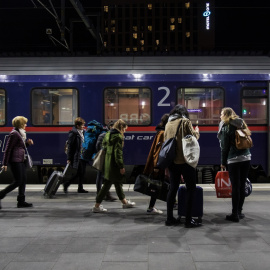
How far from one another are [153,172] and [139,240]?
59.4 inches

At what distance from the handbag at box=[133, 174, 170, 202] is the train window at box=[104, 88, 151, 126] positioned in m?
3.93

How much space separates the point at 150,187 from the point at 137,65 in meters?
4.93

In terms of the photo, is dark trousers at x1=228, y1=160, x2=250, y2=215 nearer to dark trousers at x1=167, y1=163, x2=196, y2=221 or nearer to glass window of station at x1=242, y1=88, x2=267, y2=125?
dark trousers at x1=167, y1=163, x2=196, y2=221

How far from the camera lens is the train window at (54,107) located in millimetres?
10227

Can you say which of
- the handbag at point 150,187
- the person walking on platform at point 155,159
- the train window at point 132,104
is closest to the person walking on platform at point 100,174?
the person walking on platform at point 155,159

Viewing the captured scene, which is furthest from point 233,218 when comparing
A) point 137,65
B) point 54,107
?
point 54,107

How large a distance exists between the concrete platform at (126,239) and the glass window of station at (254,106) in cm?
323

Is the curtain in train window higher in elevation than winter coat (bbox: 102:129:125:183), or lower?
higher

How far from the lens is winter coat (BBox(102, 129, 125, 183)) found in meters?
6.48

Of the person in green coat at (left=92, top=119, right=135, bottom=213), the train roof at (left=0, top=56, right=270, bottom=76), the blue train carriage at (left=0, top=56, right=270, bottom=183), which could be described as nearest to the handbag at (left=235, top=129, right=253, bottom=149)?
the person in green coat at (left=92, top=119, right=135, bottom=213)

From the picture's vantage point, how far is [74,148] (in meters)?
8.54

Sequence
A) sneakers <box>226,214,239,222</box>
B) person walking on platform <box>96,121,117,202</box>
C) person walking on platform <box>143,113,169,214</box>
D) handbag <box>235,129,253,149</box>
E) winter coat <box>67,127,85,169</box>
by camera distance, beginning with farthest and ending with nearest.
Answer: winter coat <box>67,127,85,169</box>, person walking on platform <box>96,121,117,202</box>, person walking on platform <box>143,113,169,214</box>, sneakers <box>226,214,239,222</box>, handbag <box>235,129,253,149</box>

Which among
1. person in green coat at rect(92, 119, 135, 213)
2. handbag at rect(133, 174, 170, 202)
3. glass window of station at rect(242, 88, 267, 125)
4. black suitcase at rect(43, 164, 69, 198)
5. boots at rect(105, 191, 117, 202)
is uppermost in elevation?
glass window of station at rect(242, 88, 267, 125)
